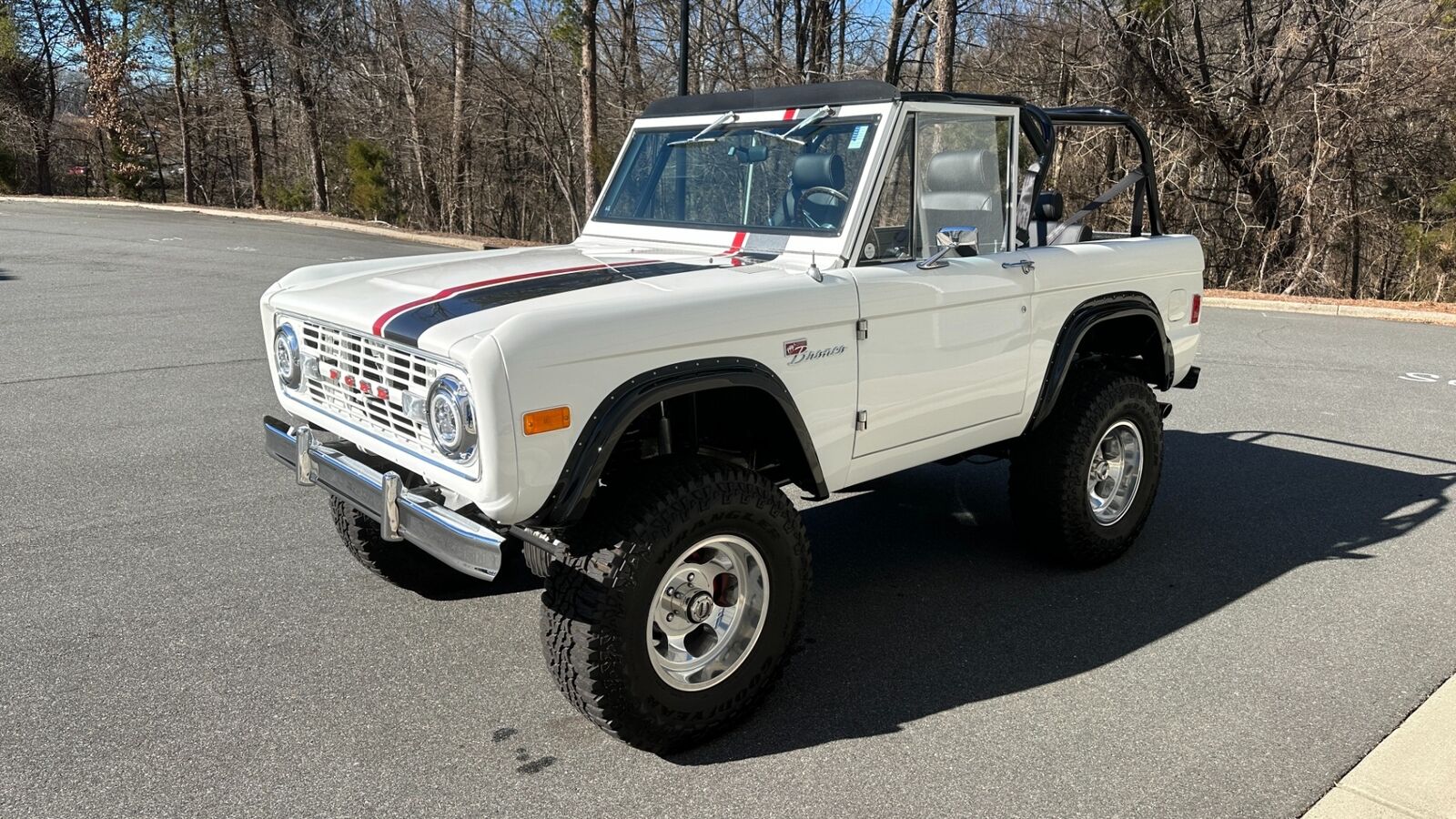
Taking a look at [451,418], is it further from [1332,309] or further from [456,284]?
[1332,309]

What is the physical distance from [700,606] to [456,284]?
129cm

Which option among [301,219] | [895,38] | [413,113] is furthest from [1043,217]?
[413,113]

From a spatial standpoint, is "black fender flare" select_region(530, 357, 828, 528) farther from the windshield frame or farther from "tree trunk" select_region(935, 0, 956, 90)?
"tree trunk" select_region(935, 0, 956, 90)

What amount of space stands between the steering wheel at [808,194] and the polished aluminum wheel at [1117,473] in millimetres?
1778

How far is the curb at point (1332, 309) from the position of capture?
488 inches

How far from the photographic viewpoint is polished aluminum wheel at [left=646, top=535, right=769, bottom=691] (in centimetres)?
333

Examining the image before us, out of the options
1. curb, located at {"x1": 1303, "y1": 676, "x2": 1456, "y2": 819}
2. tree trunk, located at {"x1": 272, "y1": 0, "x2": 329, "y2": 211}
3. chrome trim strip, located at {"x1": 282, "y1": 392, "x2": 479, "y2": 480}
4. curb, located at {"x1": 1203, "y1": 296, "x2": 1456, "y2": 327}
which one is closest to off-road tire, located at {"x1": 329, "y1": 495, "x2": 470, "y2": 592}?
chrome trim strip, located at {"x1": 282, "y1": 392, "x2": 479, "y2": 480}

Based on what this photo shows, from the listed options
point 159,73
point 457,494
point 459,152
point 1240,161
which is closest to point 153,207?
point 159,73

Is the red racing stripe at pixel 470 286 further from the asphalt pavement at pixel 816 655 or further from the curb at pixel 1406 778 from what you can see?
the curb at pixel 1406 778

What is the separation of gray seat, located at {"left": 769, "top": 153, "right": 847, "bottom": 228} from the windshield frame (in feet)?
0.12

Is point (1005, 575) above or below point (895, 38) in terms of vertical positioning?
below

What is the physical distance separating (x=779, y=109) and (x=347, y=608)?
2600mm

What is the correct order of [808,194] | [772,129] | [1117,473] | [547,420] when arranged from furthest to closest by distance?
[1117,473]
[772,129]
[808,194]
[547,420]

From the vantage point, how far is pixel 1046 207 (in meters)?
4.38
